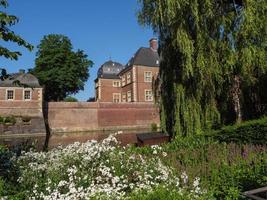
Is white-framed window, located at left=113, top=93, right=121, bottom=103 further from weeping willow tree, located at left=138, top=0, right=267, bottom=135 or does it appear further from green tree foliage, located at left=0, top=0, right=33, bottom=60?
green tree foliage, located at left=0, top=0, right=33, bottom=60

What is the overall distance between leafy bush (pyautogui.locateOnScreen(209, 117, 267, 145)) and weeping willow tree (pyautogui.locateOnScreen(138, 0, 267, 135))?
197 centimetres

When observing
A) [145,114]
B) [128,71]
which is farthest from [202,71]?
Result: [128,71]

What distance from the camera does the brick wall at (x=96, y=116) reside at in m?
43.4

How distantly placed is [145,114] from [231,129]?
128 feet

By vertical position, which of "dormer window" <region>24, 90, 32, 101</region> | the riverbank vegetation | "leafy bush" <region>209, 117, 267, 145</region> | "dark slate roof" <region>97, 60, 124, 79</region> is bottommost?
the riverbank vegetation

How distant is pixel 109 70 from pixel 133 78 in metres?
9.54

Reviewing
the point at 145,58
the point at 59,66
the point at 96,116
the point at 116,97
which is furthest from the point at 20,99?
the point at 116,97

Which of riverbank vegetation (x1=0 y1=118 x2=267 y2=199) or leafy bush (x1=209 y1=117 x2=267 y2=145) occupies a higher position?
leafy bush (x1=209 y1=117 x2=267 y2=145)

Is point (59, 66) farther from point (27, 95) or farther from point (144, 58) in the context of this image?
point (144, 58)

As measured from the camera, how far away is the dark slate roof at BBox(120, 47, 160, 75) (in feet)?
172

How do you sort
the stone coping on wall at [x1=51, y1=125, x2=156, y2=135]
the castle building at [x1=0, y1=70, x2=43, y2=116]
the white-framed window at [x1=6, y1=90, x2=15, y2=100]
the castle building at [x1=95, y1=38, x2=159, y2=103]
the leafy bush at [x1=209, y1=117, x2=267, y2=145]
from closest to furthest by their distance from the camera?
the leafy bush at [x1=209, y1=117, x2=267, y2=145]
the castle building at [x1=0, y1=70, x2=43, y2=116]
the white-framed window at [x1=6, y1=90, x2=15, y2=100]
the stone coping on wall at [x1=51, y1=125, x2=156, y2=135]
the castle building at [x1=95, y1=38, x2=159, y2=103]

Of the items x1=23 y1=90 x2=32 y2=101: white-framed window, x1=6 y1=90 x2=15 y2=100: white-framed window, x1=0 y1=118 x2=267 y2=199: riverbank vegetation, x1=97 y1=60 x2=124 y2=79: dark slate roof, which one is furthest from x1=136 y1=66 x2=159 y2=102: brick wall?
x1=0 y1=118 x2=267 y2=199: riverbank vegetation

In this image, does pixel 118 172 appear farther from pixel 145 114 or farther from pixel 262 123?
pixel 145 114

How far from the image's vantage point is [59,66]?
46781mm
